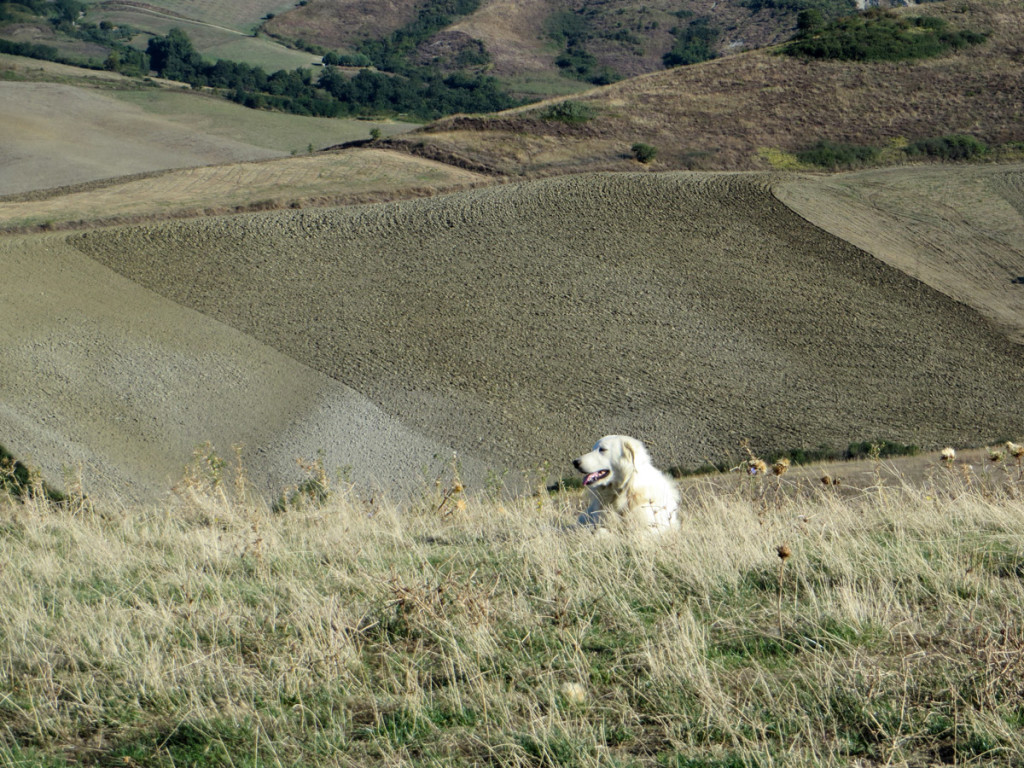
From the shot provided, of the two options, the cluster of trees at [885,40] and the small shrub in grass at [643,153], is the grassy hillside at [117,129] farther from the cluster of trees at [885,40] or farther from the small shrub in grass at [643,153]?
the cluster of trees at [885,40]

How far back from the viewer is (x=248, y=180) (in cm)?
2688

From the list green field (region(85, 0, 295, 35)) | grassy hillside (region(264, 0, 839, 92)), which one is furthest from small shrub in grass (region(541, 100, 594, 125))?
green field (region(85, 0, 295, 35))

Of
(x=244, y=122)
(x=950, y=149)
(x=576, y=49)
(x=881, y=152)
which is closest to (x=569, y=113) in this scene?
(x=881, y=152)

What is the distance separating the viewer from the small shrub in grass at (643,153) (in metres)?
27.7

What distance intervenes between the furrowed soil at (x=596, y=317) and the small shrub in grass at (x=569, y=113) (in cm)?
516

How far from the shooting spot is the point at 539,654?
3.53 m

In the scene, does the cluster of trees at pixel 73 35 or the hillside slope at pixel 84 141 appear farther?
the cluster of trees at pixel 73 35

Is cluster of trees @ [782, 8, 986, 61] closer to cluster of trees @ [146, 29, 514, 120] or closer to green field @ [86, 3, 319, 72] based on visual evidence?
cluster of trees @ [146, 29, 514, 120]

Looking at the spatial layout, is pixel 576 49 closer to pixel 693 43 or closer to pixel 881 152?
pixel 693 43

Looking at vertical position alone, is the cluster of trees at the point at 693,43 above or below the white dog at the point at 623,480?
above

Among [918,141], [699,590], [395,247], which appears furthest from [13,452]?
[918,141]

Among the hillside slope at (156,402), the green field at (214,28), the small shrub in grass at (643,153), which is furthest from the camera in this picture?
the green field at (214,28)

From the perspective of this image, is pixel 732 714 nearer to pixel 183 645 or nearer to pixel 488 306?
pixel 183 645

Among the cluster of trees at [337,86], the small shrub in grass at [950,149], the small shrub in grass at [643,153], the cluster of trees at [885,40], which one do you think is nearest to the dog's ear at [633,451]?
the small shrub in grass at [643,153]
